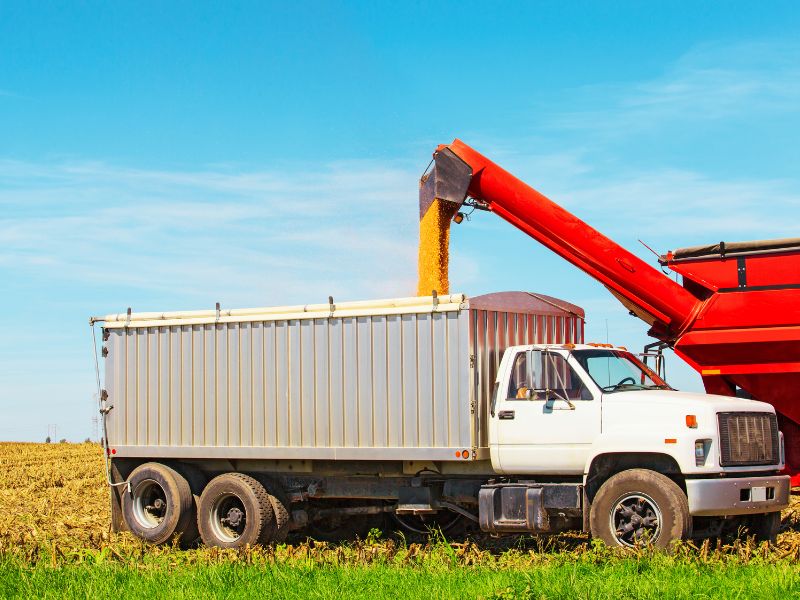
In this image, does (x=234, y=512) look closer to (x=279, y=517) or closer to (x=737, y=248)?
(x=279, y=517)

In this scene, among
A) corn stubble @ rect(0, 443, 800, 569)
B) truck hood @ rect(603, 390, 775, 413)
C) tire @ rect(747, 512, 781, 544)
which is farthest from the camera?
tire @ rect(747, 512, 781, 544)

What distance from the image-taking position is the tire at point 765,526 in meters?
13.5

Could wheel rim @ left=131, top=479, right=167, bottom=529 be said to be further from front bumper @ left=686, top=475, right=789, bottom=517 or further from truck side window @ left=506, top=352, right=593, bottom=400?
front bumper @ left=686, top=475, right=789, bottom=517

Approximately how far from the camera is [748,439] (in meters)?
13.0

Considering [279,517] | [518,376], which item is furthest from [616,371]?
[279,517]

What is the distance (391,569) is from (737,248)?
751 cm

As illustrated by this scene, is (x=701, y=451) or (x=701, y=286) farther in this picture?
(x=701, y=286)

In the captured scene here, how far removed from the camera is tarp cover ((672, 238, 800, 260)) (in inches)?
626

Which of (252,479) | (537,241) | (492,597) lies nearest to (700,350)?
(537,241)

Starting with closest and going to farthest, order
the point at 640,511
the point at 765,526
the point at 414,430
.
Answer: the point at 640,511 < the point at 765,526 < the point at 414,430

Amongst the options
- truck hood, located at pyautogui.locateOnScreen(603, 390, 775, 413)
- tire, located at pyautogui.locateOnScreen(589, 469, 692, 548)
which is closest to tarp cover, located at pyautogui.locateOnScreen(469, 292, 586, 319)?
truck hood, located at pyautogui.locateOnScreen(603, 390, 775, 413)

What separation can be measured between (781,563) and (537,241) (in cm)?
677

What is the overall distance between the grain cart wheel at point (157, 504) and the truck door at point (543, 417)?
490 cm

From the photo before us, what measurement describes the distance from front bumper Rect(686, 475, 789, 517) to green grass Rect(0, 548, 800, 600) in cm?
66
